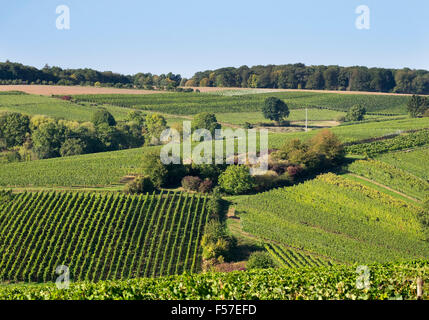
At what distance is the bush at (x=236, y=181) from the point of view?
45688 mm

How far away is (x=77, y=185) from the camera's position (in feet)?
156

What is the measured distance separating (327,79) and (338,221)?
87.7 meters

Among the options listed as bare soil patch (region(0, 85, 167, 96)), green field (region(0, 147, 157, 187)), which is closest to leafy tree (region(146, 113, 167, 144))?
green field (region(0, 147, 157, 187))

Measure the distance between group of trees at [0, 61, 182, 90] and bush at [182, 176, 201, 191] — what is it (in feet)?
238

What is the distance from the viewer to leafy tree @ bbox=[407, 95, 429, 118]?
295 feet

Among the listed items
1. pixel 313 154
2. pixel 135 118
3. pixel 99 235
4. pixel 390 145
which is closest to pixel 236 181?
pixel 313 154

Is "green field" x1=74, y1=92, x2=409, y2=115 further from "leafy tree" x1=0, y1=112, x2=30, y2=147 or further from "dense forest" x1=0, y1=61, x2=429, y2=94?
A: "leafy tree" x1=0, y1=112, x2=30, y2=147

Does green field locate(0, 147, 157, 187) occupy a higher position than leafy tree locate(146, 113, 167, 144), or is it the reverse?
leafy tree locate(146, 113, 167, 144)

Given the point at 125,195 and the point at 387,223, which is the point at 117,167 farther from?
the point at 387,223

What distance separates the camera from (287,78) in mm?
124062

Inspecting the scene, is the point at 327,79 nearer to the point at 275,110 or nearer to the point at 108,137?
the point at 275,110

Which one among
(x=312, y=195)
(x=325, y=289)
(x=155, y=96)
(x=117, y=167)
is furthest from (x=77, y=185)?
(x=155, y=96)

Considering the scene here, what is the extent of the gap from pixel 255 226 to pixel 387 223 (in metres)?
10.8
